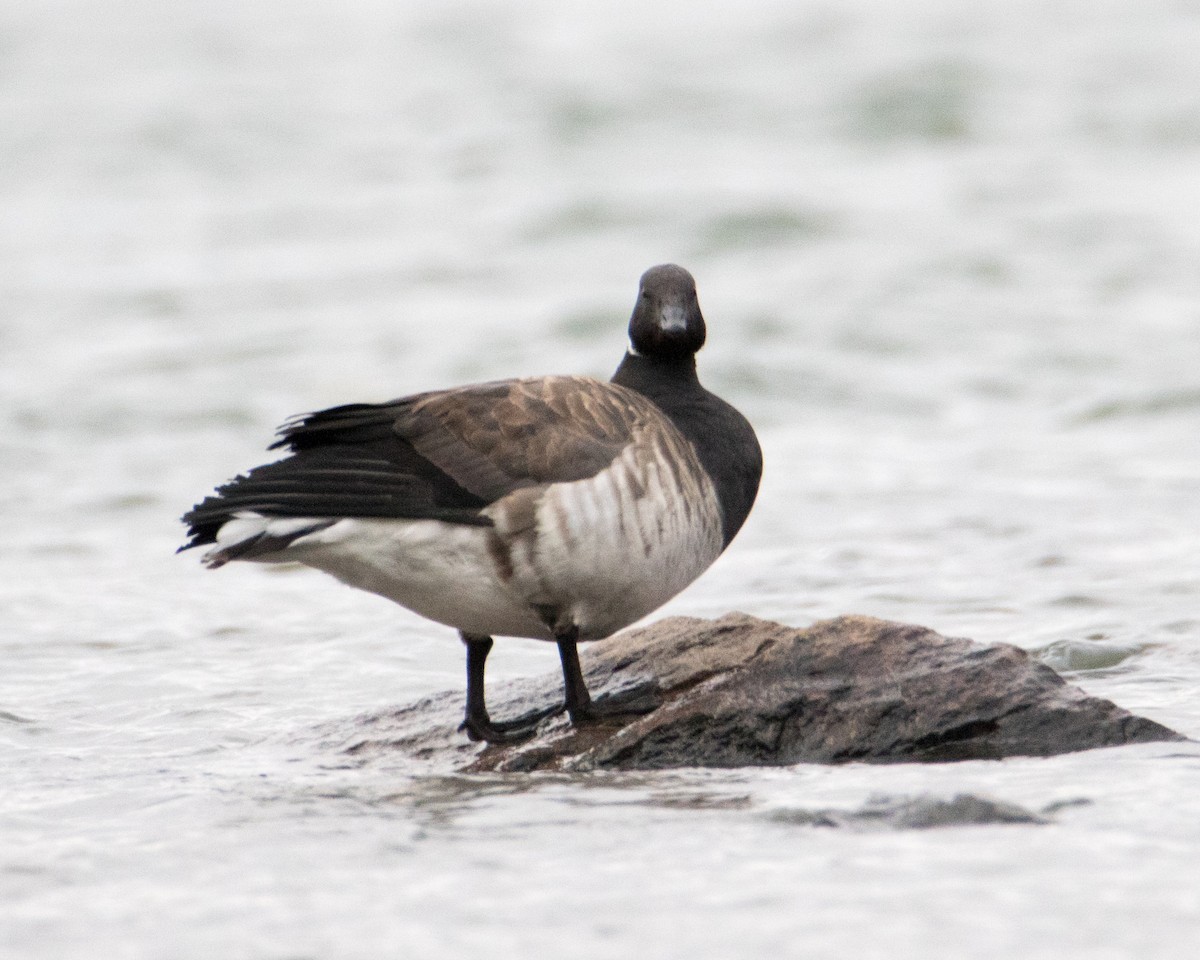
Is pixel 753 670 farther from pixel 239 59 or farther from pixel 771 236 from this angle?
pixel 239 59

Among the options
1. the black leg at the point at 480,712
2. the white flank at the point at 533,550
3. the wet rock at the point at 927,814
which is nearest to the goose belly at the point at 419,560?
the white flank at the point at 533,550

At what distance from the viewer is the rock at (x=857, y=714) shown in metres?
6.40

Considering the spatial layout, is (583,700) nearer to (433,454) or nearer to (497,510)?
(497,510)

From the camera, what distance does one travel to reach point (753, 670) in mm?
6617

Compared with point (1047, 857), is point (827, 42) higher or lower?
higher

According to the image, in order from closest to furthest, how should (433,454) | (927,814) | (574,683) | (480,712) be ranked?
(927,814), (433,454), (574,683), (480,712)

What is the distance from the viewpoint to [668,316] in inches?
288

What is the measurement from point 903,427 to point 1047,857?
34.2ft

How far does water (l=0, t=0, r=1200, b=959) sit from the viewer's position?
16.5ft

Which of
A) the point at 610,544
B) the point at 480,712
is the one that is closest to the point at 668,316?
the point at 610,544

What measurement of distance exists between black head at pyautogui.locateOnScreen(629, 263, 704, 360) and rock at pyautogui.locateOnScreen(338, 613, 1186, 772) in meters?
1.34

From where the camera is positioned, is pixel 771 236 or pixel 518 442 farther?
pixel 771 236

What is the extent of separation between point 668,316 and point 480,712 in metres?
1.75

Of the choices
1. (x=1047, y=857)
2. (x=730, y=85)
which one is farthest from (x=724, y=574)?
(x=730, y=85)
